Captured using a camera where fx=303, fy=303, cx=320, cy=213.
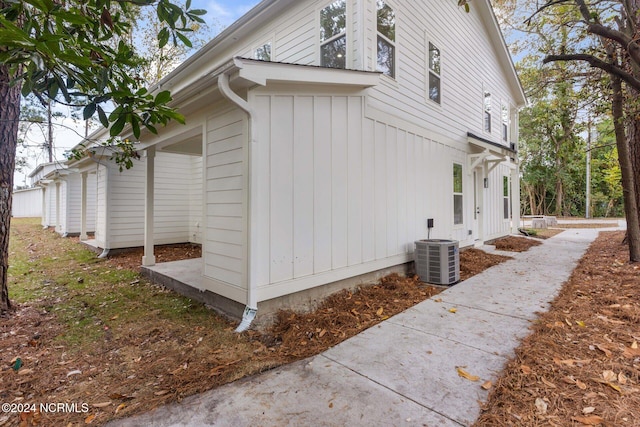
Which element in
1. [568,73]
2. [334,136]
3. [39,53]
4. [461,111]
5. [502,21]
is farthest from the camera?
[502,21]

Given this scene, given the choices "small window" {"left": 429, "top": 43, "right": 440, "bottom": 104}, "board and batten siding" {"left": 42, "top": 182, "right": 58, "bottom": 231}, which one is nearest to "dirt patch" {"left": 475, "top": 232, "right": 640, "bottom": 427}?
"small window" {"left": 429, "top": 43, "right": 440, "bottom": 104}

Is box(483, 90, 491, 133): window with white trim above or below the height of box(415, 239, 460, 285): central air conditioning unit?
above

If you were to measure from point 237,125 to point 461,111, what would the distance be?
6533 mm

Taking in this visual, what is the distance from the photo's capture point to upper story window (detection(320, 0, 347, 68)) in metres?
4.93

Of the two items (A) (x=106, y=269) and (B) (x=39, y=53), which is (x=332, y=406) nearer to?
(B) (x=39, y=53)

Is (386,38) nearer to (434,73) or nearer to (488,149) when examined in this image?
(434,73)

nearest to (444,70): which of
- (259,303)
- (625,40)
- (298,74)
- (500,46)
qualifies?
(625,40)

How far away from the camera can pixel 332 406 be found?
2.13m

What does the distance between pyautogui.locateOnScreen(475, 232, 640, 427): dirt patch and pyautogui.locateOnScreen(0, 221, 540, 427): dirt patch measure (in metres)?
1.54

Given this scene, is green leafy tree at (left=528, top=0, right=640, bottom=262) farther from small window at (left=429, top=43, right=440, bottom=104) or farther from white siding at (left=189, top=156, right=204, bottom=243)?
white siding at (left=189, top=156, right=204, bottom=243)

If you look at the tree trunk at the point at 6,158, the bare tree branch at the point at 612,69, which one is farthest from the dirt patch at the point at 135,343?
the bare tree branch at the point at 612,69

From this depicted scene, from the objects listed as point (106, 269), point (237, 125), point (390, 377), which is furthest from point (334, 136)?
point (106, 269)

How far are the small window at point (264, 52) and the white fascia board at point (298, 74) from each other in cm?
287

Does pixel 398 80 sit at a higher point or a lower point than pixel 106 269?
higher
